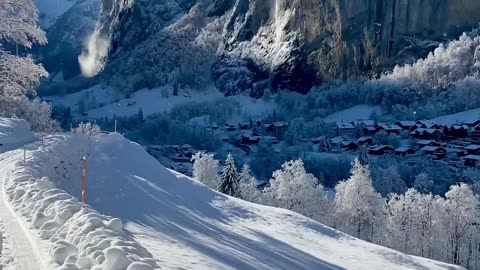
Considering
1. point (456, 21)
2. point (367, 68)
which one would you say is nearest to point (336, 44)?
point (367, 68)

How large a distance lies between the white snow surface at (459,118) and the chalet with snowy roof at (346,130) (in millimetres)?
20193

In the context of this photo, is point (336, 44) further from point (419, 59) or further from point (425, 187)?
point (425, 187)

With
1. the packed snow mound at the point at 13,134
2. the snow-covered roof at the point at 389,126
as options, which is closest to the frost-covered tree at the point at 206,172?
the packed snow mound at the point at 13,134

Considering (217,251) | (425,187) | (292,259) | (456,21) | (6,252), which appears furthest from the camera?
(456,21)

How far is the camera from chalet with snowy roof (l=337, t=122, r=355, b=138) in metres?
139

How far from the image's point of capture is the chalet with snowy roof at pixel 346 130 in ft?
456

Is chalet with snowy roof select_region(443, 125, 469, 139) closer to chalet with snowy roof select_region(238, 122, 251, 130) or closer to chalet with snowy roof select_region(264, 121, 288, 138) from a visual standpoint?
chalet with snowy roof select_region(264, 121, 288, 138)

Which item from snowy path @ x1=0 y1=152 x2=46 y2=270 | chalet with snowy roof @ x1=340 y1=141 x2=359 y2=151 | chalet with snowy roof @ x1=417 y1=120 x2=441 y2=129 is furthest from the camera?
chalet with snowy roof @ x1=417 y1=120 x2=441 y2=129

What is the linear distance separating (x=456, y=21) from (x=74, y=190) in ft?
612

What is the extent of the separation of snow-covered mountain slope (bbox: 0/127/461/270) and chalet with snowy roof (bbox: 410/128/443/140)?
348 ft

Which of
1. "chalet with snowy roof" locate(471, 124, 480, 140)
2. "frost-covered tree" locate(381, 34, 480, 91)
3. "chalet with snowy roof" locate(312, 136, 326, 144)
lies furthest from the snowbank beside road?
"frost-covered tree" locate(381, 34, 480, 91)

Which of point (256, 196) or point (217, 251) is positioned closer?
point (217, 251)

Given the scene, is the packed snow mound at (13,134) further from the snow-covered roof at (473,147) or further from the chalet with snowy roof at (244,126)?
the chalet with snowy roof at (244,126)

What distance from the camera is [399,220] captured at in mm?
50656
